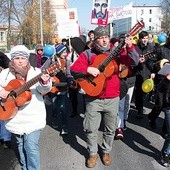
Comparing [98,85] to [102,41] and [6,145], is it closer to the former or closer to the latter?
[102,41]

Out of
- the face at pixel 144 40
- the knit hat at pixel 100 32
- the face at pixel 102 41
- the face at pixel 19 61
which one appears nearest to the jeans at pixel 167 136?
the face at pixel 102 41

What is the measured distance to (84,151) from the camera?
5.39 meters

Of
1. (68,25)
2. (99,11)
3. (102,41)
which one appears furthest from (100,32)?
(68,25)

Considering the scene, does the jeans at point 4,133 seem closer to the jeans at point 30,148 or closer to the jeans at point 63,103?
the jeans at point 63,103

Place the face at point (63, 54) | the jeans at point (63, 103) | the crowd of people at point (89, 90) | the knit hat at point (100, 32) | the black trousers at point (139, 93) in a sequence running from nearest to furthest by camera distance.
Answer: the crowd of people at point (89, 90) < the knit hat at point (100, 32) < the face at point (63, 54) < the jeans at point (63, 103) < the black trousers at point (139, 93)

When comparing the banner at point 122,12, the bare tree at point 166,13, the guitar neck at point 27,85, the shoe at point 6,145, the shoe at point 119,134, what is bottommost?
the shoe at point 6,145

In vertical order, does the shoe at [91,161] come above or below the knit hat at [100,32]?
below

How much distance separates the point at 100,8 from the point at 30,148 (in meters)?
6.02

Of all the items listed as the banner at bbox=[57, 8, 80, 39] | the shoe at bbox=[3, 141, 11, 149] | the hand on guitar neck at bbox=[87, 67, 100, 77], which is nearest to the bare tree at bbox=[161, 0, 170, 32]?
the banner at bbox=[57, 8, 80, 39]

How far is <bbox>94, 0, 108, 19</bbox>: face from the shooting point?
8969 mm

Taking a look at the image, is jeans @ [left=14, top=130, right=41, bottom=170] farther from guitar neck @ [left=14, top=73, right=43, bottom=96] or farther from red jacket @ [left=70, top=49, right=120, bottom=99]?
red jacket @ [left=70, top=49, right=120, bottom=99]

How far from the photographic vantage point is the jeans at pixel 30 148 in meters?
3.84

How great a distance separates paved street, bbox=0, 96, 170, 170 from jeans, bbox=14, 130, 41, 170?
0.81m

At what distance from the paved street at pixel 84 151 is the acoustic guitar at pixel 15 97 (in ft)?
4.41
